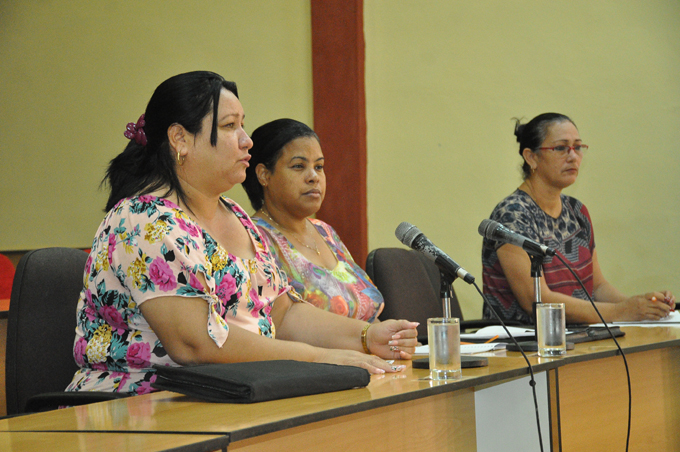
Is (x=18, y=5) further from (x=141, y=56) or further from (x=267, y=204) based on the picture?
(x=267, y=204)

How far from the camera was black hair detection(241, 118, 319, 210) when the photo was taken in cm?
238

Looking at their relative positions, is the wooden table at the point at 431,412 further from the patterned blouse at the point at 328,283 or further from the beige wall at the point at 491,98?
the beige wall at the point at 491,98

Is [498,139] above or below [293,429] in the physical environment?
above

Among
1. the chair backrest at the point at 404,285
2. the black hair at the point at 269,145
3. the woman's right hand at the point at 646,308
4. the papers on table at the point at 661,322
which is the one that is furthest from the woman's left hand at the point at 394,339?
the woman's right hand at the point at 646,308

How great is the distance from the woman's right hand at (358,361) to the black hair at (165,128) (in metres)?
0.50

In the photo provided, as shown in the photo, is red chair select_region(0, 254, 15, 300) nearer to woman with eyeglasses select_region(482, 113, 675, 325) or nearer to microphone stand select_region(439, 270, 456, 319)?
woman with eyeglasses select_region(482, 113, 675, 325)

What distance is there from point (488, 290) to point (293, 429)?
1.93 metres

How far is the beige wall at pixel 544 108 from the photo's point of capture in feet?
12.3

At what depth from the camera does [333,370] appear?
1.18 metres

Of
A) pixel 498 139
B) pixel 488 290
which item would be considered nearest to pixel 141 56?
pixel 498 139

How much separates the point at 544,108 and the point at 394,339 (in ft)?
8.11

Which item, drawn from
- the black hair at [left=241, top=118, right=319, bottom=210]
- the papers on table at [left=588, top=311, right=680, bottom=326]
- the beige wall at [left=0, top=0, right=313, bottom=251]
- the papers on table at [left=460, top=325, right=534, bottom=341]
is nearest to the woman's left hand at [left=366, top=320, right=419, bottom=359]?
the papers on table at [left=460, top=325, right=534, bottom=341]

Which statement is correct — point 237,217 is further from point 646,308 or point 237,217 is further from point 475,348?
point 646,308

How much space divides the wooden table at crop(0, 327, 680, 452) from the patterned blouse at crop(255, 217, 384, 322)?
26.3 inches
